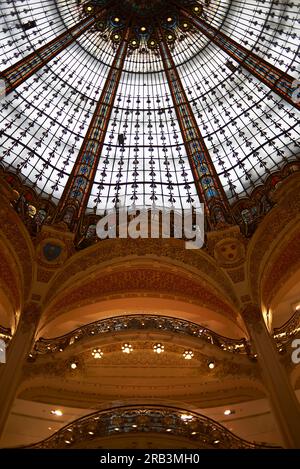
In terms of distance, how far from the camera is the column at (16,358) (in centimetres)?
866

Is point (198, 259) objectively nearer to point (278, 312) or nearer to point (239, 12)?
point (278, 312)

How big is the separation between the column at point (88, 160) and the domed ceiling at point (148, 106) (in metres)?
0.24

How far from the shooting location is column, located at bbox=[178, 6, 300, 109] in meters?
14.2

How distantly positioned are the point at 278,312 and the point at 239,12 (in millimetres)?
10703

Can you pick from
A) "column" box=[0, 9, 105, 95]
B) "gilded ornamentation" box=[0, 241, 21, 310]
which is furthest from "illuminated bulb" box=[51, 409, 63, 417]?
"column" box=[0, 9, 105, 95]

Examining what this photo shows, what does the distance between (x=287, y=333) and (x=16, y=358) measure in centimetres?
624

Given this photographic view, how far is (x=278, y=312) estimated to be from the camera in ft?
42.1

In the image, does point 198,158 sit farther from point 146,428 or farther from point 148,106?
point 146,428

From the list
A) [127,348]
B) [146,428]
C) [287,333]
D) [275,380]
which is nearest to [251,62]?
[287,333]

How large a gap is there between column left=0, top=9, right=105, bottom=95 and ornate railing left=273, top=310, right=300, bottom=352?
1085cm

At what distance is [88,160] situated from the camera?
14477 mm

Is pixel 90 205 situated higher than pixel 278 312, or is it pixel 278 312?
pixel 90 205

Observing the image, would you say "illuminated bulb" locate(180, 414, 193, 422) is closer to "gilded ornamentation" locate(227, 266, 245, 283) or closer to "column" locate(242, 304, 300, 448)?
"column" locate(242, 304, 300, 448)

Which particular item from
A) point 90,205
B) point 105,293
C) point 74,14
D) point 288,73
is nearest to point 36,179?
point 90,205
